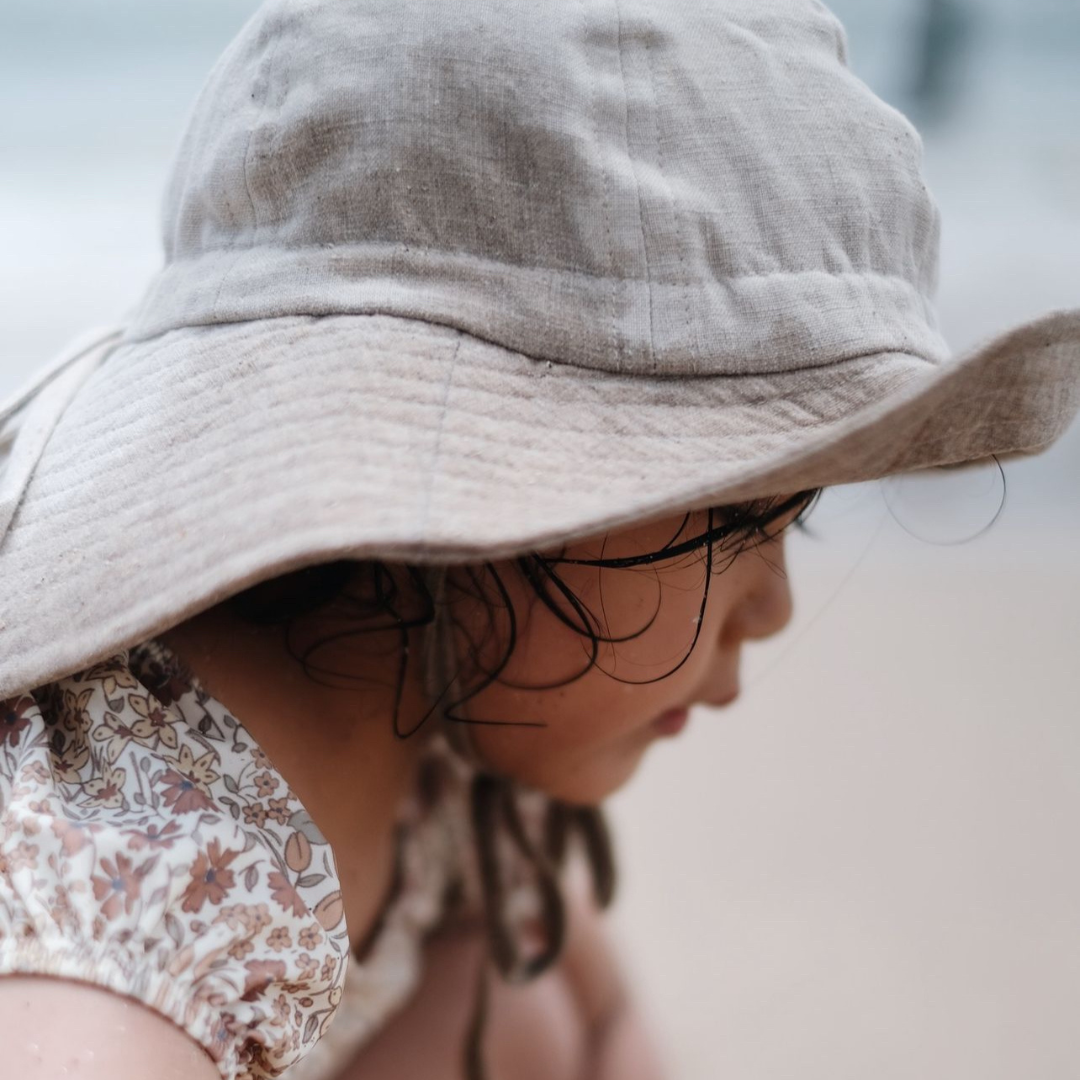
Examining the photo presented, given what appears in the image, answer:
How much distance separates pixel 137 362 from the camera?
1.62ft

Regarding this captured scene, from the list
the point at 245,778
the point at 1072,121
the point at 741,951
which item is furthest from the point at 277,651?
the point at 1072,121

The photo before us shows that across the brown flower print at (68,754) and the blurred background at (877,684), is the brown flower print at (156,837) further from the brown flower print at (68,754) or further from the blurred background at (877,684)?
the blurred background at (877,684)

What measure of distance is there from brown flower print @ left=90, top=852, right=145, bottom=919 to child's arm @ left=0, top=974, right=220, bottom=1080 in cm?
3

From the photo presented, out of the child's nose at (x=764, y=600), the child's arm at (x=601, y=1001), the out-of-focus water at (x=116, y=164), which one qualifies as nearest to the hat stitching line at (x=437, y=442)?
the child's nose at (x=764, y=600)

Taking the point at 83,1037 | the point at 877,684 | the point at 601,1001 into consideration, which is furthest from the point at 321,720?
the point at 877,684

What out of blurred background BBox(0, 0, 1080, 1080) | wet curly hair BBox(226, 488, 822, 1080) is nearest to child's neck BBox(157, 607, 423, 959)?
wet curly hair BBox(226, 488, 822, 1080)

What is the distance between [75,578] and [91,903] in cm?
12

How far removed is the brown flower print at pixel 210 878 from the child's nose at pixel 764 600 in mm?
341

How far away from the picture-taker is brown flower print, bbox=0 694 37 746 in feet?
1.46

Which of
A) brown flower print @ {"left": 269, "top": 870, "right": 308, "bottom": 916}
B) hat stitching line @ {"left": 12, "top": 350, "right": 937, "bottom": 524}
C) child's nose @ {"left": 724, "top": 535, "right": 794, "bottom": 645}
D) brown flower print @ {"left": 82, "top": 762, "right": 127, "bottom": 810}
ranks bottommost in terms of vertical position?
child's nose @ {"left": 724, "top": 535, "right": 794, "bottom": 645}

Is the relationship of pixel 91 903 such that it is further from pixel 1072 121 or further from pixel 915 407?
pixel 1072 121

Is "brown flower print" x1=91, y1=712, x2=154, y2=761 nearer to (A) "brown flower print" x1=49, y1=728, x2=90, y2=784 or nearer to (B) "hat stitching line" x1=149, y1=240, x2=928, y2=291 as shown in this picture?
(A) "brown flower print" x1=49, y1=728, x2=90, y2=784

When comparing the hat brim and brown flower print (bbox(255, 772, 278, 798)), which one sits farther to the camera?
brown flower print (bbox(255, 772, 278, 798))

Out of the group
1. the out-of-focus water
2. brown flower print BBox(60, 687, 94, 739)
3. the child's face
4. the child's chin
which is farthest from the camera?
the out-of-focus water
